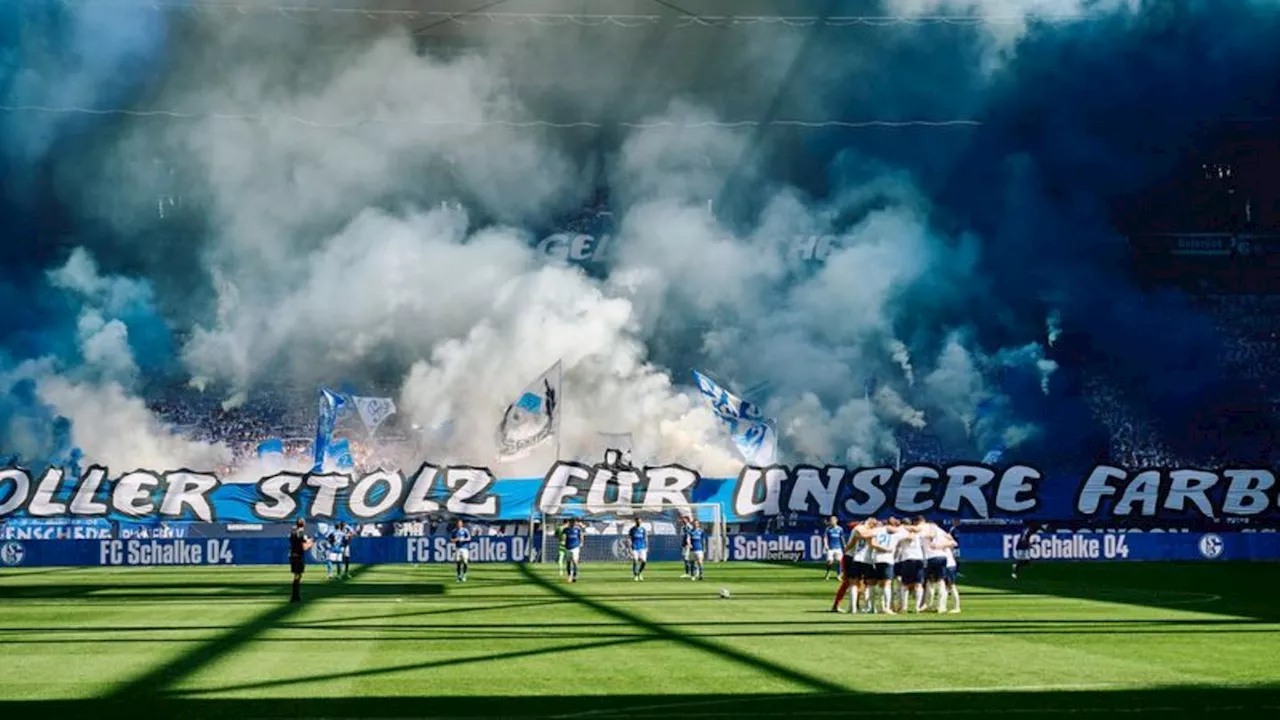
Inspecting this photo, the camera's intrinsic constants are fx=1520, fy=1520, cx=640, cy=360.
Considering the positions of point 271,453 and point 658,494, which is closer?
point 658,494

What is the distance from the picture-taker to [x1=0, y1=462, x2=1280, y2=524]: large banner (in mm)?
81750

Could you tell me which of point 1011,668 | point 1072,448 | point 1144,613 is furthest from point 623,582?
point 1072,448

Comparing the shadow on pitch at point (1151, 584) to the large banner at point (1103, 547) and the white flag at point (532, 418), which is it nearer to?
the large banner at point (1103, 547)

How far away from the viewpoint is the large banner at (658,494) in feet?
268

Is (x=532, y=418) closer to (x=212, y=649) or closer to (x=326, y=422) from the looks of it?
(x=326, y=422)

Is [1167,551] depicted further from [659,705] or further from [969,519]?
[659,705]

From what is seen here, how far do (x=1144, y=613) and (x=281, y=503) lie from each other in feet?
184

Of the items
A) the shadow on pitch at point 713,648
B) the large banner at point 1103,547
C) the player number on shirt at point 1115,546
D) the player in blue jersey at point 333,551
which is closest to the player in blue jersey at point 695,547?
the shadow on pitch at point 713,648

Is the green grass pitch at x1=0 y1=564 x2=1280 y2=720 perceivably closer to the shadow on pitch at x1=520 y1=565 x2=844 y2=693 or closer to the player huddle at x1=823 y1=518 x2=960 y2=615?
the shadow on pitch at x1=520 y1=565 x2=844 y2=693

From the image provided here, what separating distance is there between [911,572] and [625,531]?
44942 mm

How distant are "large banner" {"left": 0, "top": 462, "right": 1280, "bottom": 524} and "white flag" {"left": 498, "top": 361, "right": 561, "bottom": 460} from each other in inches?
261

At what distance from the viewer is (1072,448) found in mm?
115062

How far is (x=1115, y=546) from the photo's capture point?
74.8m

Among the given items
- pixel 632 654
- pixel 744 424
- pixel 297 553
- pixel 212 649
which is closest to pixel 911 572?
pixel 632 654
